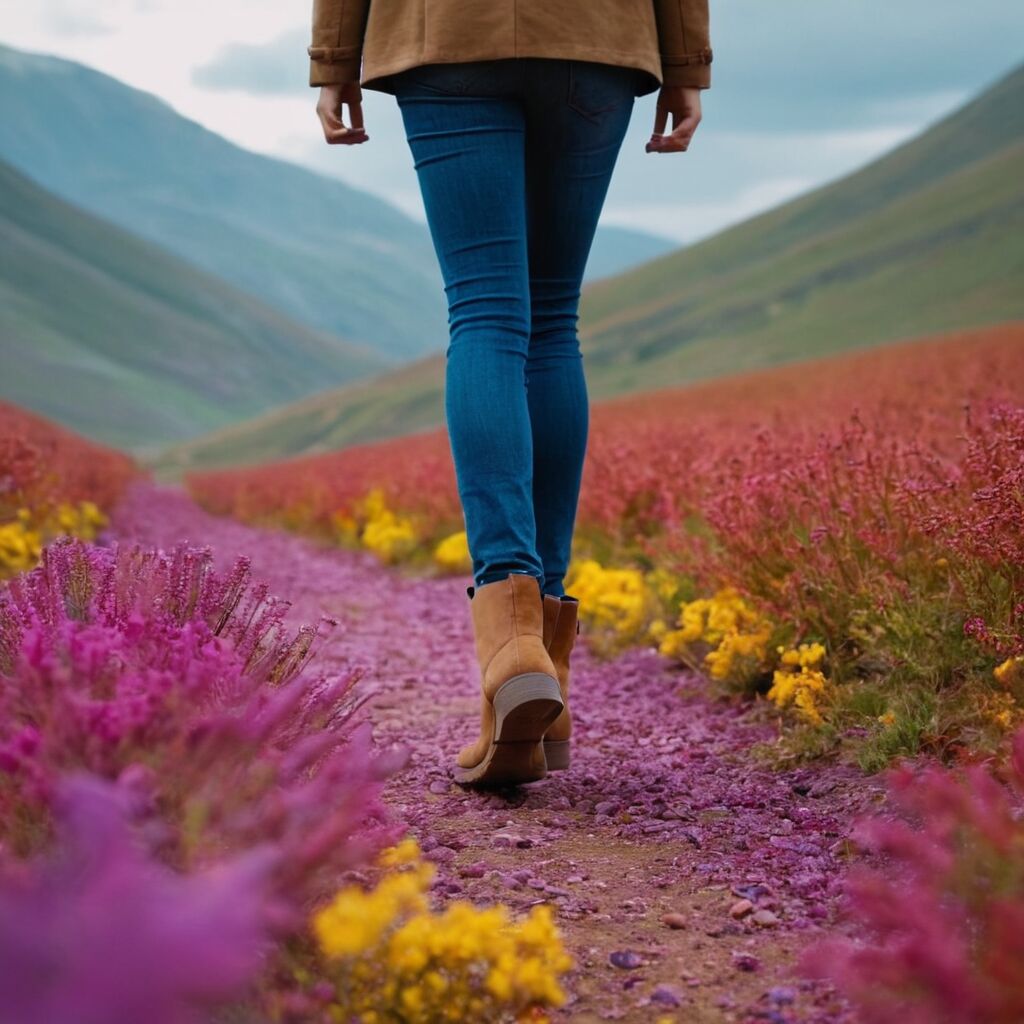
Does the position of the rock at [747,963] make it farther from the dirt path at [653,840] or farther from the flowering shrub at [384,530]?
the flowering shrub at [384,530]

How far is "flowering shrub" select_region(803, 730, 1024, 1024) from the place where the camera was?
98 cm

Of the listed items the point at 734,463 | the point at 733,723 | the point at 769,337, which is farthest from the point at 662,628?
the point at 769,337

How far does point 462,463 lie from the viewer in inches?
95.0

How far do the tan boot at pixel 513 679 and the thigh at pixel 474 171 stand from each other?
0.57 metres

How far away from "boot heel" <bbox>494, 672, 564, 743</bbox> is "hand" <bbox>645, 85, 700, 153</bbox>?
1.29 metres

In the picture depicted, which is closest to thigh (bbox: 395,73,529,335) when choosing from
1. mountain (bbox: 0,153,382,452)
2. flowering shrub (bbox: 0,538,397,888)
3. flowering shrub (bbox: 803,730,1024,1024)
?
Result: flowering shrub (bbox: 0,538,397,888)

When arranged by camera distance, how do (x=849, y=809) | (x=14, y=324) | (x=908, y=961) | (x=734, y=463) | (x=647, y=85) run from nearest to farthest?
1. (x=908, y=961)
2. (x=849, y=809)
3. (x=647, y=85)
4. (x=734, y=463)
5. (x=14, y=324)

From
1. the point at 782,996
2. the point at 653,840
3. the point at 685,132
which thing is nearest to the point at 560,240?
the point at 685,132

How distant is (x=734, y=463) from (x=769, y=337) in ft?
252

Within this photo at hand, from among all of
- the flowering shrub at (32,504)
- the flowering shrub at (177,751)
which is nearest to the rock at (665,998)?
the flowering shrub at (177,751)

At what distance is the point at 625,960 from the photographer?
1604 millimetres

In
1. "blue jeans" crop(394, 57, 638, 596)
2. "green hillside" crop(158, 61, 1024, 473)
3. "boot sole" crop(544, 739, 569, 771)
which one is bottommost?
"boot sole" crop(544, 739, 569, 771)

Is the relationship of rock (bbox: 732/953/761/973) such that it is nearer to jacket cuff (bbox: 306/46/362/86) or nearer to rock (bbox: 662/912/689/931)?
rock (bbox: 662/912/689/931)

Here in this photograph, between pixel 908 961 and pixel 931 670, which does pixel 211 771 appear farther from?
pixel 931 670
